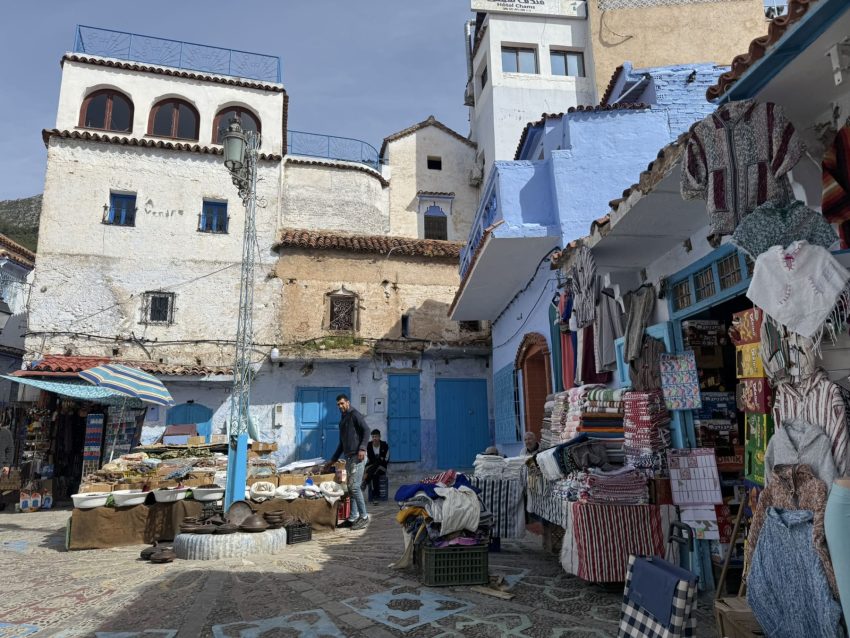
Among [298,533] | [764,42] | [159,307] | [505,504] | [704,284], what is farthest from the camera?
[159,307]

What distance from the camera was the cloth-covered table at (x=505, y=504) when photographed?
21.3ft

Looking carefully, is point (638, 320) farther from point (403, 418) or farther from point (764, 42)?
point (403, 418)

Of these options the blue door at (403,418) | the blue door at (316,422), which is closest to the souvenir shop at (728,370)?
the blue door at (403,418)

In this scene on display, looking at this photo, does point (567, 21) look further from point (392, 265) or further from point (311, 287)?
point (311, 287)

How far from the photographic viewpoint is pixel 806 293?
3.08m

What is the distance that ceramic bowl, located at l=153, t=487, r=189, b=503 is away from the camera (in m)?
7.52

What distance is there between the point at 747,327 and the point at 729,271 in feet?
1.65

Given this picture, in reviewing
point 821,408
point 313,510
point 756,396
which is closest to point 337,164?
point 313,510

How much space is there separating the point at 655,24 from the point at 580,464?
1636cm

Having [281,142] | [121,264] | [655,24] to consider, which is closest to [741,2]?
[655,24]

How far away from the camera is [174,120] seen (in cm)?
1789

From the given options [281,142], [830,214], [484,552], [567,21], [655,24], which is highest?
[567,21]

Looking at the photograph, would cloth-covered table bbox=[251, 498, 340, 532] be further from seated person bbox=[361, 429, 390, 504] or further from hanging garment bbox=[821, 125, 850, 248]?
hanging garment bbox=[821, 125, 850, 248]

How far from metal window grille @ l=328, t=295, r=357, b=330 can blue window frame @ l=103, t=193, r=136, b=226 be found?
21.3 feet
